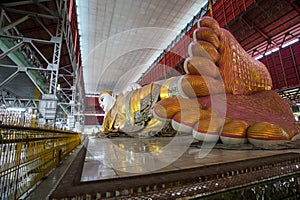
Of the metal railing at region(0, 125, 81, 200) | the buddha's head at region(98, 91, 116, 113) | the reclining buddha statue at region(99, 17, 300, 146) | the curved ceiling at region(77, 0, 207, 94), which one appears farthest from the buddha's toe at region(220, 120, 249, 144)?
the buddha's head at region(98, 91, 116, 113)

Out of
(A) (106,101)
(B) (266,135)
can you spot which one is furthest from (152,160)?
(A) (106,101)

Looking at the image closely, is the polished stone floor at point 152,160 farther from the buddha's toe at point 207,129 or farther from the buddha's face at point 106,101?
the buddha's face at point 106,101

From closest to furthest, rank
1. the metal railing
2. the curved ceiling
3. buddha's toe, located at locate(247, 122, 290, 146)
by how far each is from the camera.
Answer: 1. the metal railing
2. buddha's toe, located at locate(247, 122, 290, 146)
3. the curved ceiling

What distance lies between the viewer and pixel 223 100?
1710mm

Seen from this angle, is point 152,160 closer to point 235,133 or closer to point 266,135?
point 235,133

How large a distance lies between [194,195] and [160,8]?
6.39 metres

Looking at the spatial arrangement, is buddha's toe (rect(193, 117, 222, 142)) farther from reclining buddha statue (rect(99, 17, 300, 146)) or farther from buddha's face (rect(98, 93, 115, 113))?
buddha's face (rect(98, 93, 115, 113))

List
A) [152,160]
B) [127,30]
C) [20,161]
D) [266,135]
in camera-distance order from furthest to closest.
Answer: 1. [127,30]
2. [266,135]
3. [152,160]
4. [20,161]

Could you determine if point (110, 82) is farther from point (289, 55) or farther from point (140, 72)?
point (289, 55)

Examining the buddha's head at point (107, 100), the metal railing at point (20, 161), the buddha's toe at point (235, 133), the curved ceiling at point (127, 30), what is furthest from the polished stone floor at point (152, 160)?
the buddha's head at point (107, 100)

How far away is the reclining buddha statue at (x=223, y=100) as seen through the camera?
1.38 metres

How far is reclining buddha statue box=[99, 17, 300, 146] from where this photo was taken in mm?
1382

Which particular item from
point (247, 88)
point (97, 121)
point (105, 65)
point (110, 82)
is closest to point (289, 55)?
point (247, 88)

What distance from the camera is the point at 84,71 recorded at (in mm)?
10961
